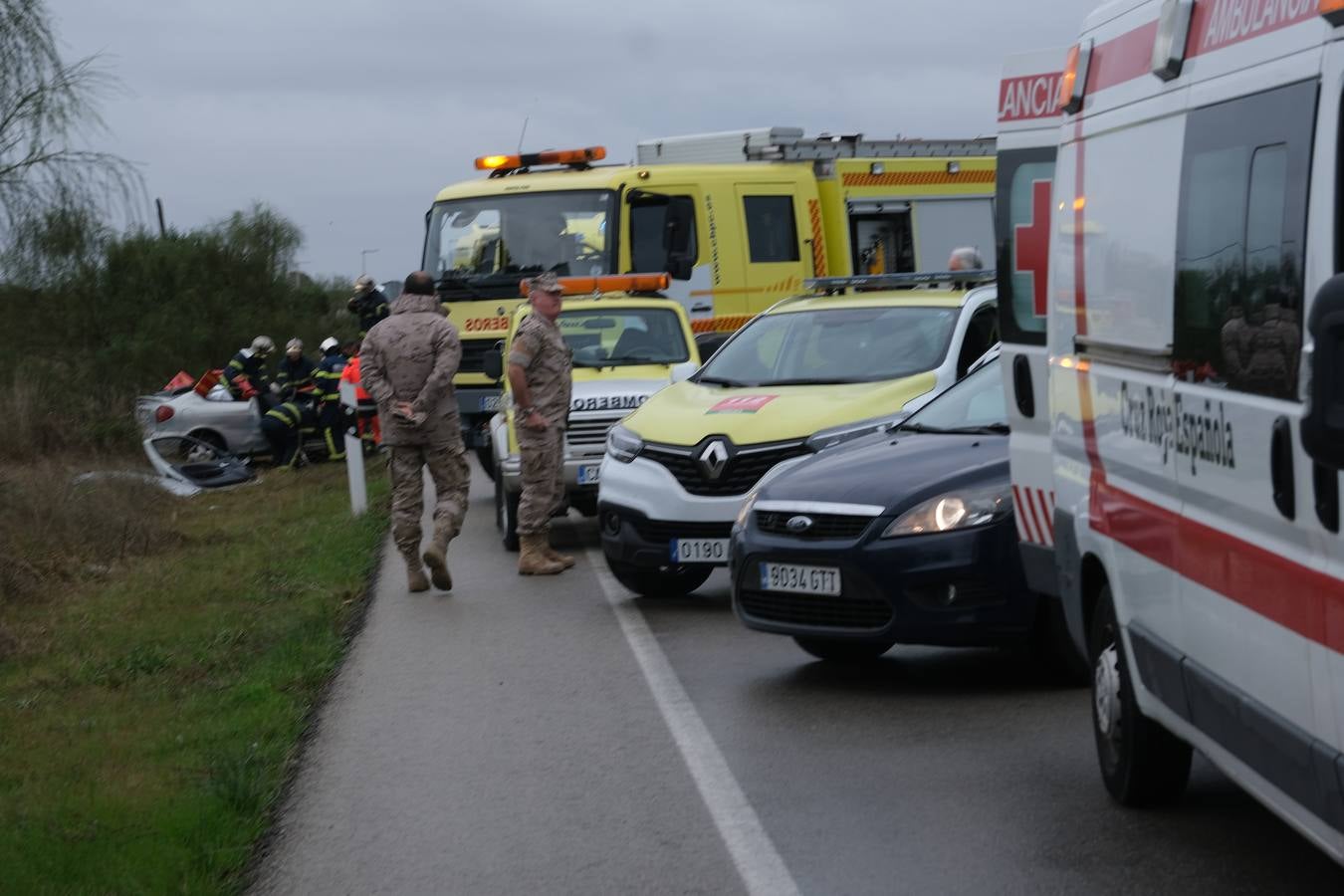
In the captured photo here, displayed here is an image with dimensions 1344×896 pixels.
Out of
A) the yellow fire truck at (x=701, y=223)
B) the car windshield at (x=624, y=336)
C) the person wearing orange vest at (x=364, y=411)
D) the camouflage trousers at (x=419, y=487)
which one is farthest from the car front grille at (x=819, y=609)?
the yellow fire truck at (x=701, y=223)

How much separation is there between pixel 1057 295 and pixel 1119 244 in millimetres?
1007

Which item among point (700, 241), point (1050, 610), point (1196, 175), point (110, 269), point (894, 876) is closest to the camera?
point (1196, 175)

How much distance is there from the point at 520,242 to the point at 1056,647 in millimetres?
12949

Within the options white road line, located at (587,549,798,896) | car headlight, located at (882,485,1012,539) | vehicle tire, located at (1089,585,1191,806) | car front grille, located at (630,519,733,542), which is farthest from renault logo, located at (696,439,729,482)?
vehicle tire, located at (1089,585,1191,806)

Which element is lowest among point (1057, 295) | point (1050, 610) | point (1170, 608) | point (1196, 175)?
point (1050, 610)

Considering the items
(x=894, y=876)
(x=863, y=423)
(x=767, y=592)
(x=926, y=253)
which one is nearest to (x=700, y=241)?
(x=926, y=253)

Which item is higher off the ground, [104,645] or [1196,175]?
[1196,175]

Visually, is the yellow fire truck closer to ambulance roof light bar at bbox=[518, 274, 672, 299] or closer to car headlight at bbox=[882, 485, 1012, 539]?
ambulance roof light bar at bbox=[518, 274, 672, 299]

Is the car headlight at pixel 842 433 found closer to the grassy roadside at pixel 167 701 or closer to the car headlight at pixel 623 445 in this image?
the car headlight at pixel 623 445

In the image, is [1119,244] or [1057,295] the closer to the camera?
[1119,244]

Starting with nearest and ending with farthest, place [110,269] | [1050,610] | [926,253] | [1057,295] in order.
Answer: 1. [1057,295]
2. [1050,610]
3. [926,253]
4. [110,269]

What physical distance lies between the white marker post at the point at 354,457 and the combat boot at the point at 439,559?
545 cm

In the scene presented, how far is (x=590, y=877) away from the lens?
644 cm

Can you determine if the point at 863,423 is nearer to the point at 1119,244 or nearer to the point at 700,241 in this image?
the point at 1119,244
